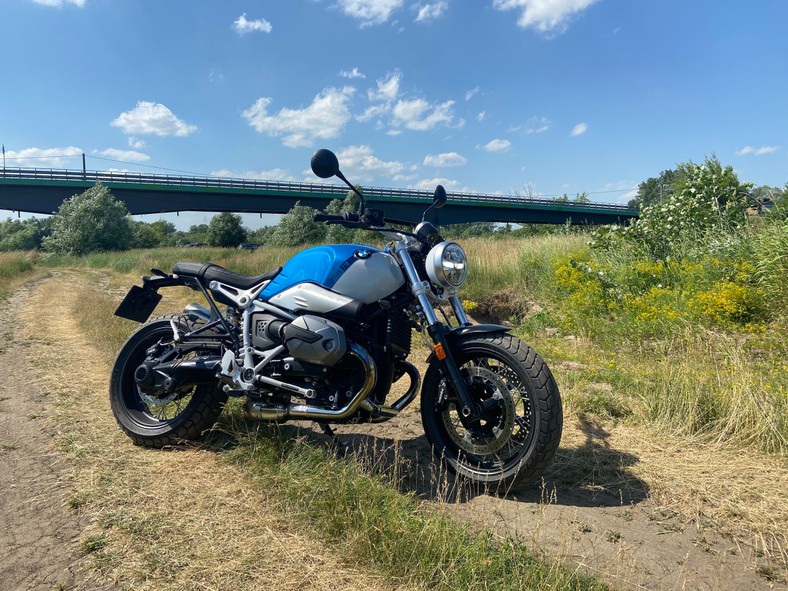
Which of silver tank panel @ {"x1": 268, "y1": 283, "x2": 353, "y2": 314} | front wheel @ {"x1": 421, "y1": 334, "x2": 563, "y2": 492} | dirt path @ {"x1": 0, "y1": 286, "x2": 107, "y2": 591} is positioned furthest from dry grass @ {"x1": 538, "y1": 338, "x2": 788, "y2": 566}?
dirt path @ {"x1": 0, "y1": 286, "x2": 107, "y2": 591}

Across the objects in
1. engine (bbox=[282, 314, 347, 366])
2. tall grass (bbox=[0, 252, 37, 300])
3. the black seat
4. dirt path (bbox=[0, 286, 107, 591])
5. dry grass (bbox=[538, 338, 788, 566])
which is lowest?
tall grass (bbox=[0, 252, 37, 300])

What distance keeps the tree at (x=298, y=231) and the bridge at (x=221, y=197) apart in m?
12.7

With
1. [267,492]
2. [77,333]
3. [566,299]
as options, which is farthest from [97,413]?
[566,299]

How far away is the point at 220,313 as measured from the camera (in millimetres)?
3531

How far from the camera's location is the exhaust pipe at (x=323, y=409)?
2838 mm

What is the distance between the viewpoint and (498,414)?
2.84m

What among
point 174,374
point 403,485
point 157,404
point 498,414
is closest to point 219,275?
point 174,374

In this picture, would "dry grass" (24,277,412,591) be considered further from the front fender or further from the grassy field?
the front fender

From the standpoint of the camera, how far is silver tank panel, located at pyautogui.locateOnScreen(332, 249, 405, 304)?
117 inches

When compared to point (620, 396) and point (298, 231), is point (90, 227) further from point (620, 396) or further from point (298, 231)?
point (620, 396)

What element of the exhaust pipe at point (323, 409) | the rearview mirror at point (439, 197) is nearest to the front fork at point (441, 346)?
the exhaust pipe at point (323, 409)

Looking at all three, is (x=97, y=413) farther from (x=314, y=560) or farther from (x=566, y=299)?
(x=566, y=299)

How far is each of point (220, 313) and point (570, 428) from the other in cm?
263

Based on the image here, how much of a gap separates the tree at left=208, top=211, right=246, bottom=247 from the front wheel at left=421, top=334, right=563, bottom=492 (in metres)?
52.6
